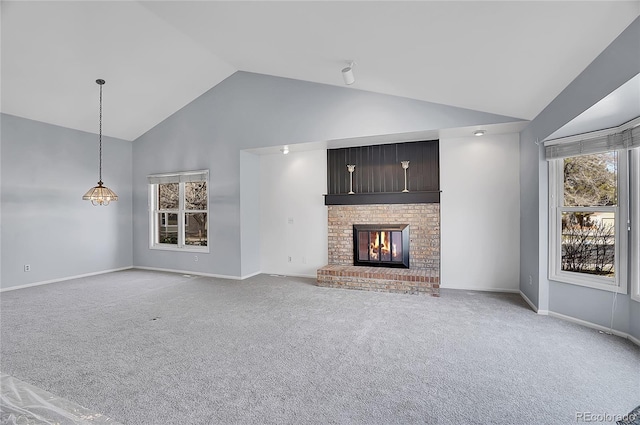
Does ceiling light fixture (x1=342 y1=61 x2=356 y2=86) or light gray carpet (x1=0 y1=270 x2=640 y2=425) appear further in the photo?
ceiling light fixture (x1=342 y1=61 x2=356 y2=86)

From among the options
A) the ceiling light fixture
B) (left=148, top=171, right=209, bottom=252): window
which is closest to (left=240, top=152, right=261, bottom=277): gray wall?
(left=148, top=171, right=209, bottom=252): window

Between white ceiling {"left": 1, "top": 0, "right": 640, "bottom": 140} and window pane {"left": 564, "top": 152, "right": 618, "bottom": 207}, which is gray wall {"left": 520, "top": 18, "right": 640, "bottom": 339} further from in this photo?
window pane {"left": 564, "top": 152, "right": 618, "bottom": 207}

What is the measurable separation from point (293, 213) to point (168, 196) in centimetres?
307

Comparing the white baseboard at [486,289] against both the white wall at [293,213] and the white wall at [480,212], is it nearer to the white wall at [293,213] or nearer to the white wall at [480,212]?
the white wall at [480,212]

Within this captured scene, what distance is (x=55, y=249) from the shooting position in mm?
5695

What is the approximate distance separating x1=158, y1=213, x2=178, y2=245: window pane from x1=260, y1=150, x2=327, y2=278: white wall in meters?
2.07

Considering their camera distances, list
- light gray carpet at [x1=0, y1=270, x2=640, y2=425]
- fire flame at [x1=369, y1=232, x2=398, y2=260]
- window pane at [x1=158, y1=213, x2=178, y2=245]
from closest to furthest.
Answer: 1. light gray carpet at [x1=0, y1=270, x2=640, y2=425]
2. fire flame at [x1=369, y1=232, x2=398, y2=260]
3. window pane at [x1=158, y1=213, x2=178, y2=245]

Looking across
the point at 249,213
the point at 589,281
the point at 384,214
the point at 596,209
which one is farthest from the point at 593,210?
the point at 249,213

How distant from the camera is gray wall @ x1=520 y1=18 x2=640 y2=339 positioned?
2.13m

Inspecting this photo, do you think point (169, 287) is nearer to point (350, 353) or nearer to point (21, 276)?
point (21, 276)

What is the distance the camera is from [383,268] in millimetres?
5211

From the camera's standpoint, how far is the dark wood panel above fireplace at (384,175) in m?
5.03

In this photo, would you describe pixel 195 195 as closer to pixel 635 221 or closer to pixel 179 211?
pixel 179 211

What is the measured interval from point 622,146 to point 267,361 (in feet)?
13.0
